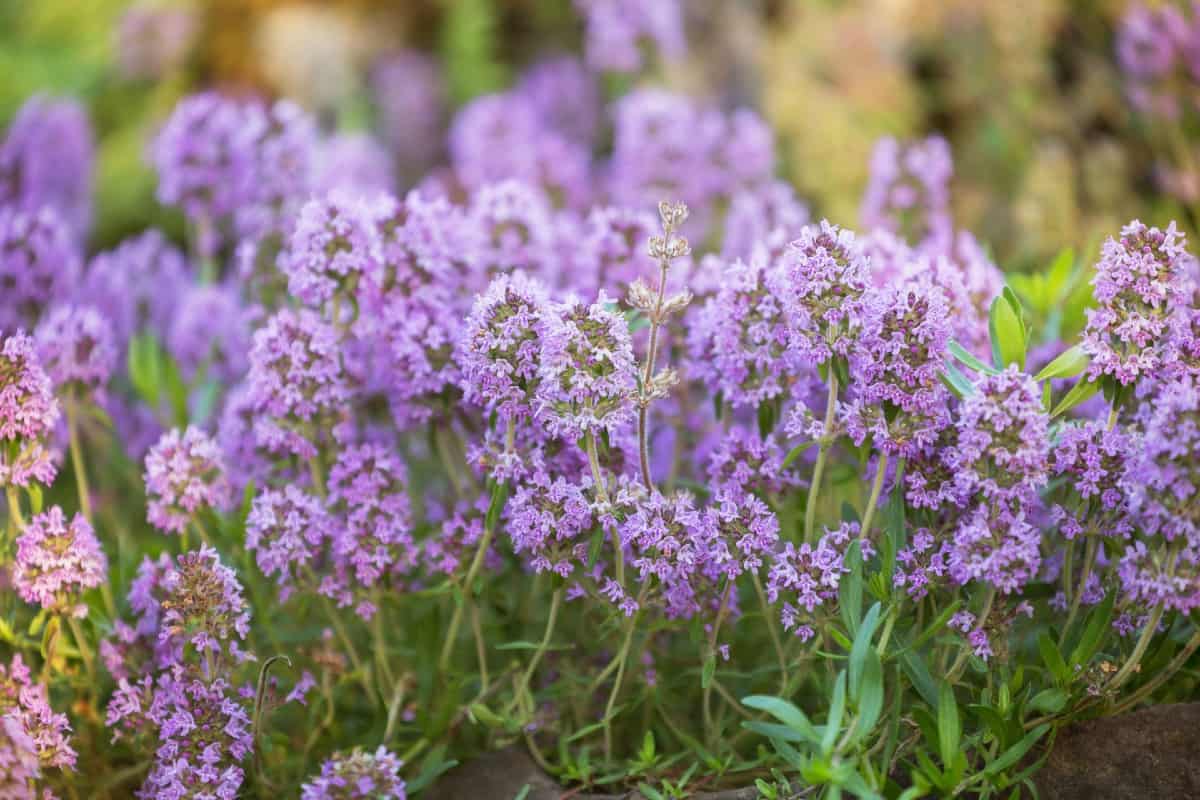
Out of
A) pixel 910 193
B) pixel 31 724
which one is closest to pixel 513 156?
pixel 910 193

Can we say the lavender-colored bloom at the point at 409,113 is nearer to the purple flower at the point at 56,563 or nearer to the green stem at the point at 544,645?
the purple flower at the point at 56,563

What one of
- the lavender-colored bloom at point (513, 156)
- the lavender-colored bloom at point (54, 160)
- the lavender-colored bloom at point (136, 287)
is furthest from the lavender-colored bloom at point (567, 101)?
the lavender-colored bloom at point (136, 287)

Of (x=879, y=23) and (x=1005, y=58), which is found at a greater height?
(x=879, y=23)

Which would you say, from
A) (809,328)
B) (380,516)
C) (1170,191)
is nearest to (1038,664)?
(809,328)

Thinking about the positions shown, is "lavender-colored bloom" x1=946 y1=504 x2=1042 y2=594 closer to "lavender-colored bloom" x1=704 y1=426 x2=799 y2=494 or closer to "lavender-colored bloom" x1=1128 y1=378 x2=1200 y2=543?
"lavender-colored bloom" x1=1128 y1=378 x2=1200 y2=543

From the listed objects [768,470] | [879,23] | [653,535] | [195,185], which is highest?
[879,23]

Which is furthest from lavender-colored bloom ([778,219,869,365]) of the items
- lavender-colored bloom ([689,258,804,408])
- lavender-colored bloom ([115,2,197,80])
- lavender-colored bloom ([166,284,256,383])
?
lavender-colored bloom ([115,2,197,80])

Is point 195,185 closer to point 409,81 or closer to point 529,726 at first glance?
point 529,726

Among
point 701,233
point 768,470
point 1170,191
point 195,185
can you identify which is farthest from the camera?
point 701,233
